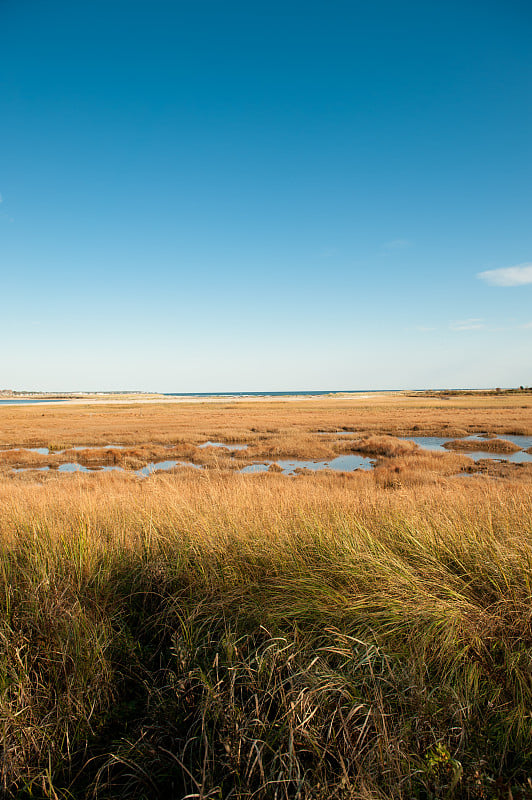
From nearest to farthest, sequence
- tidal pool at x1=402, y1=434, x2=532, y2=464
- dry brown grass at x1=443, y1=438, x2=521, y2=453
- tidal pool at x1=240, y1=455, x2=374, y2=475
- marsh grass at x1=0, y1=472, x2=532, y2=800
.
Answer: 1. marsh grass at x1=0, y1=472, x2=532, y2=800
2. tidal pool at x1=240, y1=455, x2=374, y2=475
3. tidal pool at x1=402, y1=434, x2=532, y2=464
4. dry brown grass at x1=443, y1=438, x2=521, y2=453

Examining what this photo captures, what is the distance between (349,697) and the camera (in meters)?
2.27

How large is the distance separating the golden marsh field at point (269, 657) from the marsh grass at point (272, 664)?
0.7 inches

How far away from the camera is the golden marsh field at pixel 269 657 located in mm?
2123

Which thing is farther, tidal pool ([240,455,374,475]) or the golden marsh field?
tidal pool ([240,455,374,475])

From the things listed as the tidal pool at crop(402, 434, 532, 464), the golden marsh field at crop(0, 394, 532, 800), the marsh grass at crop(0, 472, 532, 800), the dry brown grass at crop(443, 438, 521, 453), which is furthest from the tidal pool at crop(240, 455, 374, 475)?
the marsh grass at crop(0, 472, 532, 800)

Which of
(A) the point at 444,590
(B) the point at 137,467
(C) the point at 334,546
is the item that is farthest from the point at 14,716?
(B) the point at 137,467

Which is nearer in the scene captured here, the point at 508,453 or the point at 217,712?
the point at 217,712

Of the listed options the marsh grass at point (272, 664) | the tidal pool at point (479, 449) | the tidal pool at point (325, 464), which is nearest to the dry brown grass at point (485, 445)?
the tidal pool at point (479, 449)

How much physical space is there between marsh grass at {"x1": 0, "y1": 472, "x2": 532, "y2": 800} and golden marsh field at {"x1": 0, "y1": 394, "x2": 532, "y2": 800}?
0.02 meters

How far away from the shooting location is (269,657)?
104 inches

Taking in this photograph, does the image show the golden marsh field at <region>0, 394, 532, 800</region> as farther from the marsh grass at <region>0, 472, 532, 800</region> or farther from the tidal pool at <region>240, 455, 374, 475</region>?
the tidal pool at <region>240, 455, 374, 475</region>

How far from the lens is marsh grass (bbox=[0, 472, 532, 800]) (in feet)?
6.94

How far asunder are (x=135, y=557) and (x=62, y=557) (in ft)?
2.56

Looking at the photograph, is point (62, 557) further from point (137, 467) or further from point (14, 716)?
point (137, 467)
